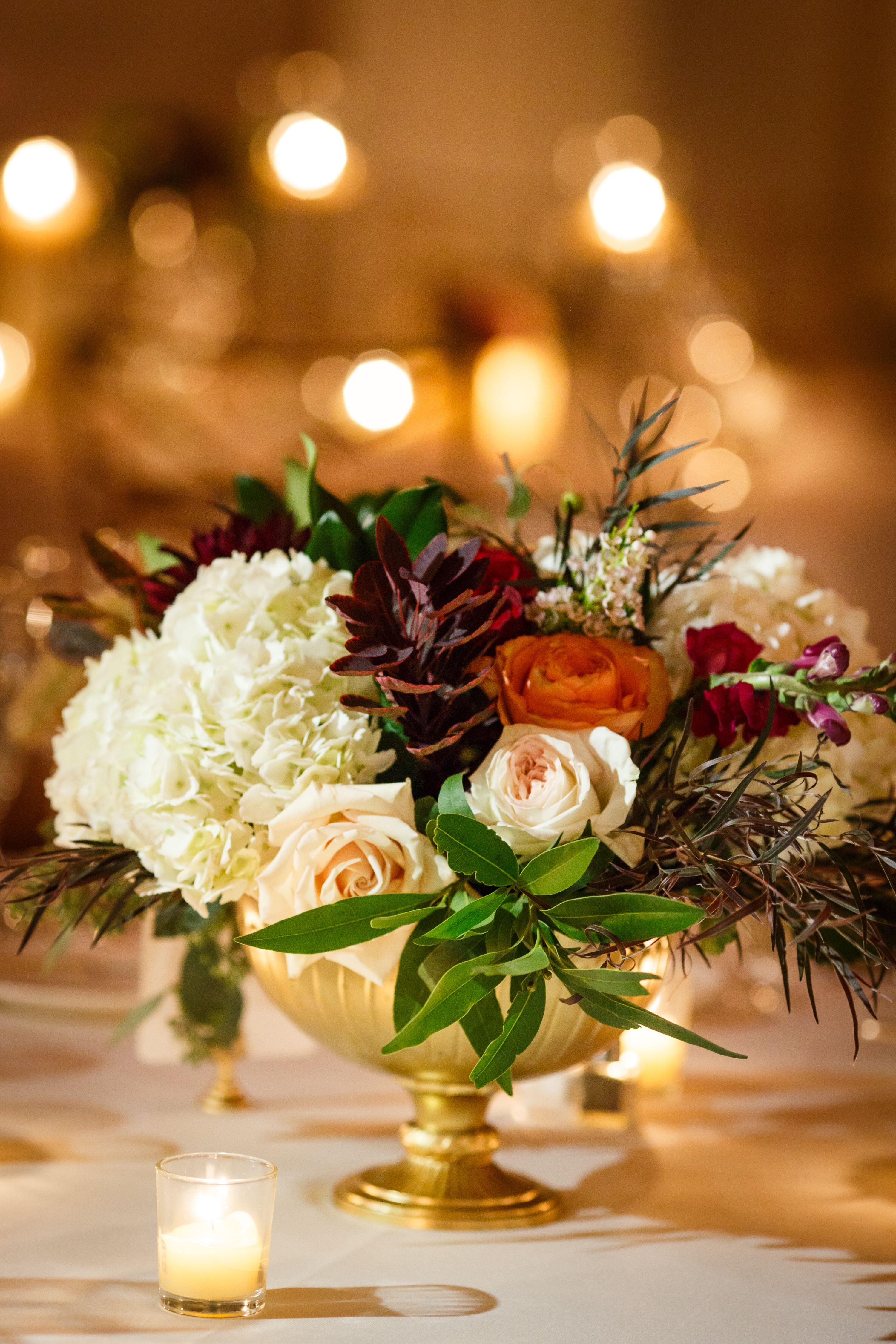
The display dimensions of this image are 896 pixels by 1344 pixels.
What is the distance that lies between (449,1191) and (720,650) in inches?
15.0

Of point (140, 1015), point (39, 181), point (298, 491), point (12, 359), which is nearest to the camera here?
point (298, 491)

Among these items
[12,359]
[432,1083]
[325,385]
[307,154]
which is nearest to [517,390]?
[325,385]

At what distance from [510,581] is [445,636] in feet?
0.25

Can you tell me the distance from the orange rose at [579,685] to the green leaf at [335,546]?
0.43 ft

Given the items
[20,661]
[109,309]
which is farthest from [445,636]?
[109,309]

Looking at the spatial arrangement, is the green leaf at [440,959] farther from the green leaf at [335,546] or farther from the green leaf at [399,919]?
the green leaf at [335,546]

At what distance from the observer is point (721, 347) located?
251cm

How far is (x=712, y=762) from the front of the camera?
2.06 feet

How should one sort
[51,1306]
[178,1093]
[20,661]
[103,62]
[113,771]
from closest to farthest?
[51,1306], [113,771], [178,1093], [20,661], [103,62]

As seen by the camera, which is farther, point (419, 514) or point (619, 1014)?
point (419, 514)

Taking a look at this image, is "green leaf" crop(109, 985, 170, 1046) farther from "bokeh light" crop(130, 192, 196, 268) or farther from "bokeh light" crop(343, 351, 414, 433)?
"bokeh light" crop(130, 192, 196, 268)

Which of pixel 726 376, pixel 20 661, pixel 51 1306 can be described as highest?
pixel 726 376

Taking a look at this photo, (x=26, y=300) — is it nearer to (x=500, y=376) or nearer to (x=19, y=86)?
(x=19, y=86)

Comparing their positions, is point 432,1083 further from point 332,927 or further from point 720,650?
point 720,650
